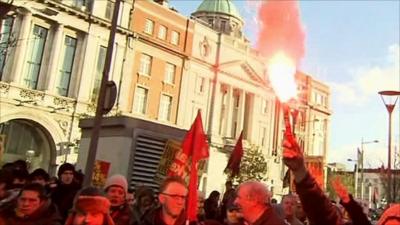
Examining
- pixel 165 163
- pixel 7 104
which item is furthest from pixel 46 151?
pixel 165 163

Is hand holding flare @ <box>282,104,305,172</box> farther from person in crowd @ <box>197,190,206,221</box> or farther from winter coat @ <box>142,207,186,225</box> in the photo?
person in crowd @ <box>197,190,206,221</box>

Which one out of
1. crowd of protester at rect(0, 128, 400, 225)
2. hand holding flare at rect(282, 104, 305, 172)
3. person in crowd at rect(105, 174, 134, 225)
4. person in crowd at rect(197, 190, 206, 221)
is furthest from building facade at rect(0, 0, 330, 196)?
hand holding flare at rect(282, 104, 305, 172)

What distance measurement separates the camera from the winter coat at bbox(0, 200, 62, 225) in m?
4.77

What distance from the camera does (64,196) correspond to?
735 centimetres

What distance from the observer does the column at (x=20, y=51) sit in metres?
34.1

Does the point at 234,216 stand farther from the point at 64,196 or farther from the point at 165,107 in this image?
the point at 165,107

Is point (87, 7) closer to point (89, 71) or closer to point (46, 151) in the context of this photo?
point (89, 71)

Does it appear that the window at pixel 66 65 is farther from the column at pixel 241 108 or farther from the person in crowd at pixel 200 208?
the person in crowd at pixel 200 208

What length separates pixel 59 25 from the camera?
36906mm

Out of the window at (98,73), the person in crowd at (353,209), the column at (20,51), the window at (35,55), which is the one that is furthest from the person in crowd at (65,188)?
the window at (98,73)

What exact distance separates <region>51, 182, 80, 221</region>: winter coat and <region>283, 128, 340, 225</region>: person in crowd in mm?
4328

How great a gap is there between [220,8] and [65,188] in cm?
5499

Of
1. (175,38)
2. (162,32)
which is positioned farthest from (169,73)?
(162,32)

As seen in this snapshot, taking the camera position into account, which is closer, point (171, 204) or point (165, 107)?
point (171, 204)
